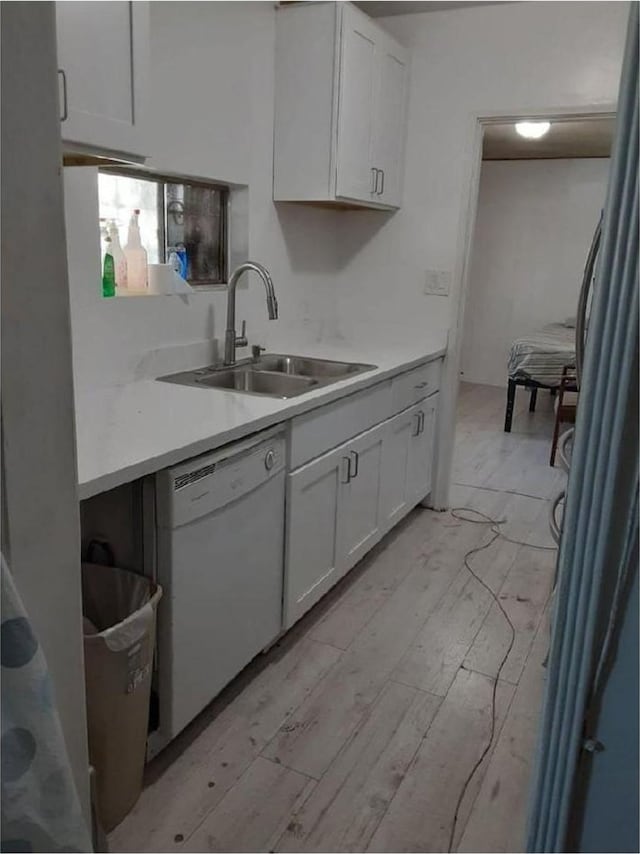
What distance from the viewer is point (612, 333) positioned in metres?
0.88

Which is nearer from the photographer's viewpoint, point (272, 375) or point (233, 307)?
point (233, 307)

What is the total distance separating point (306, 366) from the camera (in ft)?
9.62

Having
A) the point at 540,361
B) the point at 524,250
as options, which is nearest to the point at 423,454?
the point at 540,361

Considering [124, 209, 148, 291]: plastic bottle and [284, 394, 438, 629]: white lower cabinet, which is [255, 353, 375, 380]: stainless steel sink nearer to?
[284, 394, 438, 629]: white lower cabinet

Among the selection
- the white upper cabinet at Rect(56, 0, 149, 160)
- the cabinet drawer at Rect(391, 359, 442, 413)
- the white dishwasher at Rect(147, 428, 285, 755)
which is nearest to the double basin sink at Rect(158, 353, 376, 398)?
the cabinet drawer at Rect(391, 359, 442, 413)

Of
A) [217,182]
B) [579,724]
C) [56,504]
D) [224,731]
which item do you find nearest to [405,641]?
[224,731]

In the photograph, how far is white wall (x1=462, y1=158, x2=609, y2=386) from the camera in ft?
21.7

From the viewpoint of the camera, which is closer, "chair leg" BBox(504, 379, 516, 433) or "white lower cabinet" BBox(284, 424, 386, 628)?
"white lower cabinet" BBox(284, 424, 386, 628)

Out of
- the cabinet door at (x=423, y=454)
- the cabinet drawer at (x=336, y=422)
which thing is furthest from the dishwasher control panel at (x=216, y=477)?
the cabinet door at (x=423, y=454)

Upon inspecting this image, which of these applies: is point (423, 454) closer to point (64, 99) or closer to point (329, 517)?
point (329, 517)

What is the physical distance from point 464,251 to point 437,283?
0.66 feet

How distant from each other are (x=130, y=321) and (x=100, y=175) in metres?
0.49

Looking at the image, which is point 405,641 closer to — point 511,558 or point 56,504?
point 511,558

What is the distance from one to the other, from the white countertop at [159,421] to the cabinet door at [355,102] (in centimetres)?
95
